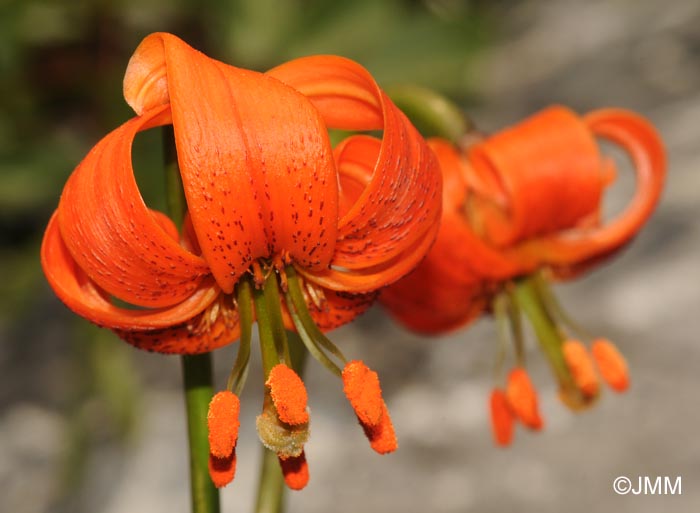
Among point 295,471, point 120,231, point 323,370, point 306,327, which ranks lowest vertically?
point 323,370

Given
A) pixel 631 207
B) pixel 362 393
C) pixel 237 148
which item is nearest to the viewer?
pixel 237 148

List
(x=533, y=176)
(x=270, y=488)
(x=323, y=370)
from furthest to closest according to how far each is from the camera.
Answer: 1. (x=323, y=370)
2. (x=533, y=176)
3. (x=270, y=488)

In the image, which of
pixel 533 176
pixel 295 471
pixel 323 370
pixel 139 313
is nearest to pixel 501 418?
pixel 533 176

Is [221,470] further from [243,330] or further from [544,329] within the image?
[544,329]

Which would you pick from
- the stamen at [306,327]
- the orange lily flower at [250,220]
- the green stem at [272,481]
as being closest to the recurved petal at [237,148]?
the orange lily flower at [250,220]

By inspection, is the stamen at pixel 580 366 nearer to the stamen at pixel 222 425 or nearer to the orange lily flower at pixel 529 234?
the orange lily flower at pixel 529 234

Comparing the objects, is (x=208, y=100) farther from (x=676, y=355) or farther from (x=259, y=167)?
(x=676, y=355)
